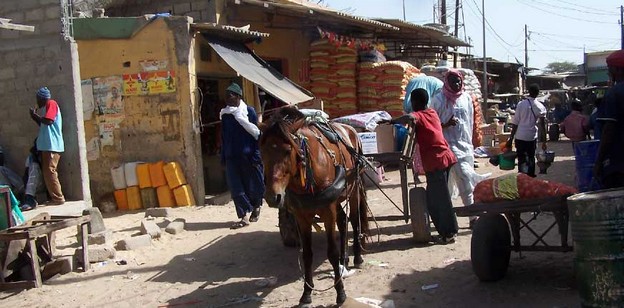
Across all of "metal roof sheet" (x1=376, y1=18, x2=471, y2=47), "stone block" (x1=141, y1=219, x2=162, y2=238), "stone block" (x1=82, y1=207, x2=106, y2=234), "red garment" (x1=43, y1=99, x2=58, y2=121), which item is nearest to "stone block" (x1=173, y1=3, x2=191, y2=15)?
"red garment" (x1=43, y1=99, x2=58, y2=121)

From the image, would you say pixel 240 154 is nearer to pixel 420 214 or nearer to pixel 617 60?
pixel 420 214

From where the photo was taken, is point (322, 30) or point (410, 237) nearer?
point (410, 237)

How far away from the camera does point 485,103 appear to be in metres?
26.9

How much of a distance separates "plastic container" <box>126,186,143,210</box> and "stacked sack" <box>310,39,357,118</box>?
5893 millimetres

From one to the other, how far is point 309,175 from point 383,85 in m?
10.3

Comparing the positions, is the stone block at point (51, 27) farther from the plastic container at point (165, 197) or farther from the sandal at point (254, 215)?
the sandal at point (254, 215)

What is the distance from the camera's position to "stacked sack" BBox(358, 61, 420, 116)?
14625mm

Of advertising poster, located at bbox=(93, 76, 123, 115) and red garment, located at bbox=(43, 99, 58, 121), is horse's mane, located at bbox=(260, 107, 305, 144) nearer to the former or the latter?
red garment, located at bbox=(43, 99, 58, 121)

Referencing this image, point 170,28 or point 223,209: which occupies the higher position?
point 170,28

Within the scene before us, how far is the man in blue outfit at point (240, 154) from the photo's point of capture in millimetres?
8367

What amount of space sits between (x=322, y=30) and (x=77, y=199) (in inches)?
293

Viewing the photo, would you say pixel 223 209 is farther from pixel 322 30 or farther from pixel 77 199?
pixel 322 30

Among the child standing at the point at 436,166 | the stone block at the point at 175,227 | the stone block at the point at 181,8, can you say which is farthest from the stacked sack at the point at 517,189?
the stone block at the point at 181,8

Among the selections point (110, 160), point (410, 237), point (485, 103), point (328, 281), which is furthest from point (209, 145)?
point (485, 103)
